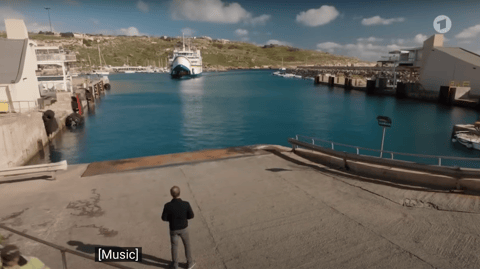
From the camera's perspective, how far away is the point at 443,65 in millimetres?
60094

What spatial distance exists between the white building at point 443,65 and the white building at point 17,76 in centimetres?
6890

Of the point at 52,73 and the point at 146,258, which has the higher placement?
the point at 52,73

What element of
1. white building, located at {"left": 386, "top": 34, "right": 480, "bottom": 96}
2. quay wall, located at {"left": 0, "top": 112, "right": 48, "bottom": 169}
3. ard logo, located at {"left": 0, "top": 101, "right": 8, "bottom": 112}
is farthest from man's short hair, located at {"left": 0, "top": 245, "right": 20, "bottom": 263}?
white building, located at {"left": 386, "top": 34, "right": 480, "bottom": 96}

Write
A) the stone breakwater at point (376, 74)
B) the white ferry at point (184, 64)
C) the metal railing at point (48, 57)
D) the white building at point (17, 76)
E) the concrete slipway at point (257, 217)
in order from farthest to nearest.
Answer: the white ferry at point (184, 64)
the stone breakwater at point (376, 74)
the metal railing at point (48, 57)
the white building at point (17, 76)
the concrete slipway at point (257, 217)

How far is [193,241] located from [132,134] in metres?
32.2

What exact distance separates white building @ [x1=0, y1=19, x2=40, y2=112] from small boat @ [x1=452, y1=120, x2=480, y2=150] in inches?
1589

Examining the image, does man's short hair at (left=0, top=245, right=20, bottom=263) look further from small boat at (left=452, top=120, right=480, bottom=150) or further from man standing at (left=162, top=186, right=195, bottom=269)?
small boat at (left=452, top=120, right=480, bottom=150)

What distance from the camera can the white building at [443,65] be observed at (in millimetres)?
54406

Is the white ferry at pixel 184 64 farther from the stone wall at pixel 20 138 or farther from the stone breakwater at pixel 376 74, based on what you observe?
the stone wall at pixel 20 138

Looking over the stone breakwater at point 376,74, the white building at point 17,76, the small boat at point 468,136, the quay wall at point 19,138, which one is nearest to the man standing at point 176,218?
the quay wall at point 19,138

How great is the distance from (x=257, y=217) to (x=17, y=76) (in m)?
29.2

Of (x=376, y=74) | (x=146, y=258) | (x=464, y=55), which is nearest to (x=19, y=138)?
(x=146, y=258)

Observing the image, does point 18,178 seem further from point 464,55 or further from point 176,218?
point 464,55

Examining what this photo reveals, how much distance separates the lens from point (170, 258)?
5938mm
